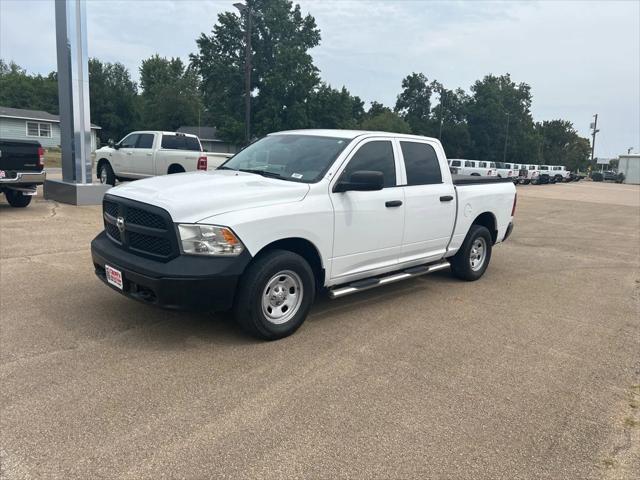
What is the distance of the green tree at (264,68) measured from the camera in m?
53.7

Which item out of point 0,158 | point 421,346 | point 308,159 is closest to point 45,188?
point 0,158

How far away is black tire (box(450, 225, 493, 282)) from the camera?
677cm

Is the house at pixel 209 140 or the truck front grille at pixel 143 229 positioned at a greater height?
the house at pixel 209 140

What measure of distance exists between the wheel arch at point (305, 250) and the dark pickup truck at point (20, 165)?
313 inches

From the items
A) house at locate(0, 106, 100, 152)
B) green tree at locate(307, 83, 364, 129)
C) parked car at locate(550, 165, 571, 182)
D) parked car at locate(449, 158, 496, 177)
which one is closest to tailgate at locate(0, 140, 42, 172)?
parked car at locate(449, 158, 496, 177)

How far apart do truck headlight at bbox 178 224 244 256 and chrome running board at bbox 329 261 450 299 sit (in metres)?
1.25

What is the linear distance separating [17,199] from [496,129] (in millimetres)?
86375

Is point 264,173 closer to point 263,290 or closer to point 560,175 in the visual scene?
point 263,290

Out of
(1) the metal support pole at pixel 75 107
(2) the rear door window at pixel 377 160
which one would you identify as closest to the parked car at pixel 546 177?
(1) the metal support pole at pixel 75 107

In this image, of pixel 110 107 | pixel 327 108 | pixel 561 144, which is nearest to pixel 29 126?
pixel 110 107

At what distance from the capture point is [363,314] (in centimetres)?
533

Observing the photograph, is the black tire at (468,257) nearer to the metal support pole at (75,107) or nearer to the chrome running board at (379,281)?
the chrome running board at (379,281)

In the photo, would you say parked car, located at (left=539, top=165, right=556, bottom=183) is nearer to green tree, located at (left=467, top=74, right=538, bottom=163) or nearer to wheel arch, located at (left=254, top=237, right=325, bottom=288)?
green tree, located at (left=467, top=74, right=538, bottom=163)

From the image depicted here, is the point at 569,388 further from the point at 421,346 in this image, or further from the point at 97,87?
the point at 97,87
